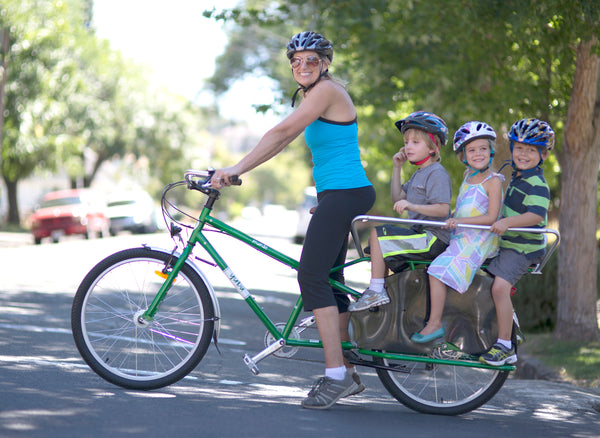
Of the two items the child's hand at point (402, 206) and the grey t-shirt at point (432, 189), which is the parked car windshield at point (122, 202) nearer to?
the grey t-shirt at point (432, 189)

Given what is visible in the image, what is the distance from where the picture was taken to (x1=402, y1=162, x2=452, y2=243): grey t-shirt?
512cm

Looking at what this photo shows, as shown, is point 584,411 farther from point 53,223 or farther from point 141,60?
point 141,60

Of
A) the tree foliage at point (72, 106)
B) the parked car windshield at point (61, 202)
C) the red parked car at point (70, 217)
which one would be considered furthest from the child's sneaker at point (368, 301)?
the tree foliage at point (72, 106)

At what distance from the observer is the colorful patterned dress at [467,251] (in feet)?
16.9

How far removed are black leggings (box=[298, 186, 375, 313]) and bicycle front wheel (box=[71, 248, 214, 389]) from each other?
0.63 m

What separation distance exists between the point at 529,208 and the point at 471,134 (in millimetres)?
561

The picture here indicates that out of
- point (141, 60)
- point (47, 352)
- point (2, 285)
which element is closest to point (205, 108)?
point (141, 60)

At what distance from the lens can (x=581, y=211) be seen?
9.52 meters

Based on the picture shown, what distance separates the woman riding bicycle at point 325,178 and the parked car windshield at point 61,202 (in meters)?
26.9

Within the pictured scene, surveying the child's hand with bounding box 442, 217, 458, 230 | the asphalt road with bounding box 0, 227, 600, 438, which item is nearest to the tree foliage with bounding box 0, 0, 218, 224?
the asphalt road with bounding box 0, 227, 600, 438

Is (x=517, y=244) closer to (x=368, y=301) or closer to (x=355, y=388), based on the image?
(x=368, y=301)

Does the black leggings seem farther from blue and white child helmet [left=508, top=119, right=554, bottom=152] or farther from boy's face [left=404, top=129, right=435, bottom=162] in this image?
Result: blue and white child helmet [left=508, top=119, right=554, bottom=152]

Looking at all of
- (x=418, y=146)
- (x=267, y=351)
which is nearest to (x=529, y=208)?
(x=418, y=146)

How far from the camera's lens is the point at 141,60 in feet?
168
